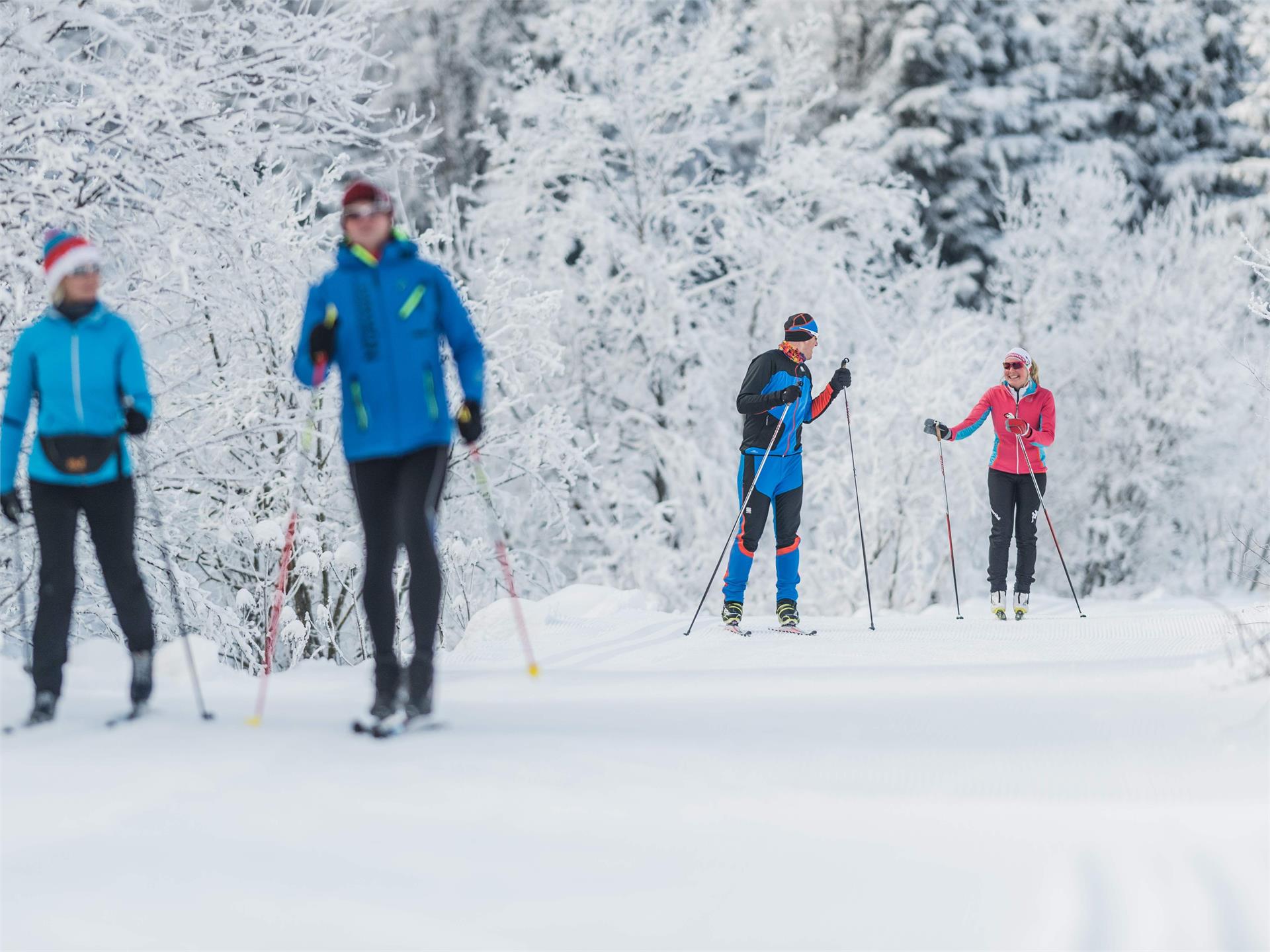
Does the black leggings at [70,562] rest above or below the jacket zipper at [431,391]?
below

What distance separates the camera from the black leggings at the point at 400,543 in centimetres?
386

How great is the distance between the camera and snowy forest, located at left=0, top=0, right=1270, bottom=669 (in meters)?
7.22

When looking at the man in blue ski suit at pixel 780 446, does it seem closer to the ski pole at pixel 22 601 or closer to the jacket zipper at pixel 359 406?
the jacket zipper at pixel 359 406

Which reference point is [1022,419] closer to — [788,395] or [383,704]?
[788,395]

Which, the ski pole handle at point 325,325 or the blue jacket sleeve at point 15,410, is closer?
the ski pole handle at point 325,325

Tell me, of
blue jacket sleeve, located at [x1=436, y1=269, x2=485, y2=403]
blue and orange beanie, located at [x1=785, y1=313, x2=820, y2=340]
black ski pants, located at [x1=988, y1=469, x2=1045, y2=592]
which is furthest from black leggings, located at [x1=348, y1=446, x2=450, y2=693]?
black ski pants, located at [x1=988, y1=469, x2=1045, y2=592]

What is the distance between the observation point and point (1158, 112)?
2619 cm

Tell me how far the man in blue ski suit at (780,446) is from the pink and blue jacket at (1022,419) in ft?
4.83

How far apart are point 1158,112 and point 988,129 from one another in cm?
389

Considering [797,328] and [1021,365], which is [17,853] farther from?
[1021,365]

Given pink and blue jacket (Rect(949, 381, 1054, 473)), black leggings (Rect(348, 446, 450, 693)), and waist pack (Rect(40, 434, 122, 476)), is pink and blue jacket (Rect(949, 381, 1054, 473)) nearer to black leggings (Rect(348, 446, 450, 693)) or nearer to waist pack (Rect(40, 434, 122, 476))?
black leggings (Rect(348, 446, 450, 693))

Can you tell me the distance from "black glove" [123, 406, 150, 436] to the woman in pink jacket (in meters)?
5.34

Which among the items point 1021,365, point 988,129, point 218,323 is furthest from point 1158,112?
point 218,323

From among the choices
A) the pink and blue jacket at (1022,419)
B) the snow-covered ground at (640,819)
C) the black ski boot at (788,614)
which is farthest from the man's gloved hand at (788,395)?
the snow-covered ground at (640,819)
